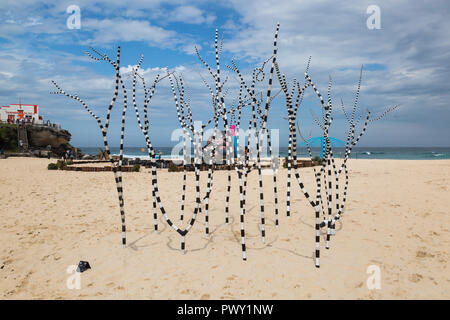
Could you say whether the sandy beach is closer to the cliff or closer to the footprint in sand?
the footprint in sand

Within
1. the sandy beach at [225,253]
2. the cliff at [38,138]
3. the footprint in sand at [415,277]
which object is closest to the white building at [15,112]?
the cliff at [38,138]

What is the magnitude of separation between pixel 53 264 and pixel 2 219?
3.38m

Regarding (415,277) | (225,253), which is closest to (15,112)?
(225,253)

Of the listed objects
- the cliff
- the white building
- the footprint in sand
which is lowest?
the footprint in sand

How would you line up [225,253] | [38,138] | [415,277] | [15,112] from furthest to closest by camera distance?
[15,112] → [38,138] → [225,253] → [415,277]

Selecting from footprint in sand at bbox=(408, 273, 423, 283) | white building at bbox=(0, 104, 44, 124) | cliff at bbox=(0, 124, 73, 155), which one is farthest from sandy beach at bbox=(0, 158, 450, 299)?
white building at bbox=(0, 104, 44, 124)

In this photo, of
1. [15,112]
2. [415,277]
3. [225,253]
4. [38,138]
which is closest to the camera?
[415,277]

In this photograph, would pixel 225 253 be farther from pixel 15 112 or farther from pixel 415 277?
pixel 15 112

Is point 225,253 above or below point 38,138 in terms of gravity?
below

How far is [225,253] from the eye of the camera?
15.2 ft

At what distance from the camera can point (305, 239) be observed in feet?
17.1

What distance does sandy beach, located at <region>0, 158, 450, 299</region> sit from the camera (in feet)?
11.7
